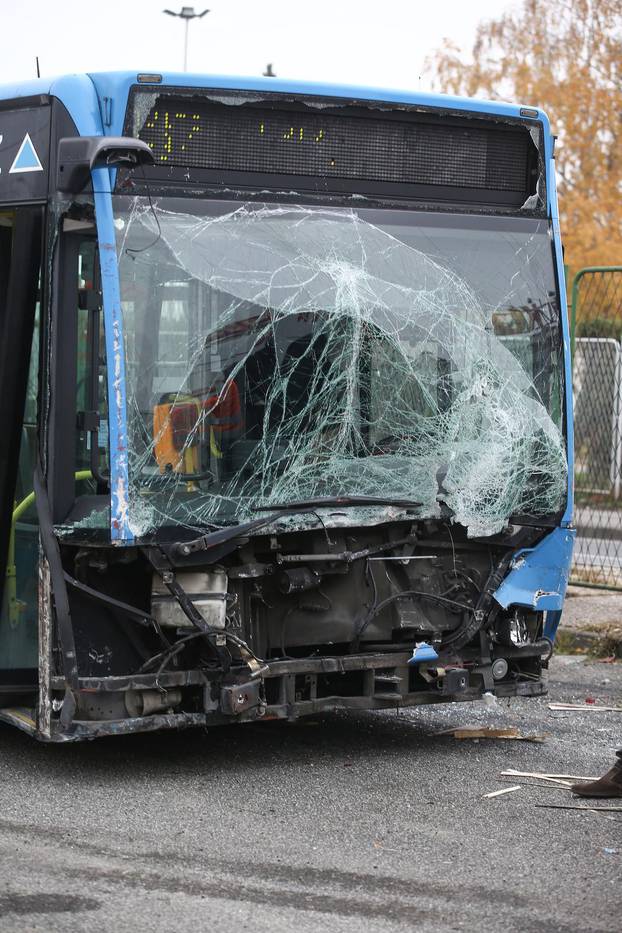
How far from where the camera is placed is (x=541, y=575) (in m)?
7.23

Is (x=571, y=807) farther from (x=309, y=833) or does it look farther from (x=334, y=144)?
(x=334, y=144)

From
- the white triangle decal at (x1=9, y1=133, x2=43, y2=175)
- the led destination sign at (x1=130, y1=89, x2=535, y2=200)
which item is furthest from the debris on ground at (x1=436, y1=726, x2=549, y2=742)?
the white triangle decal at (x1=9, y1=133, x2=43, y2=175)

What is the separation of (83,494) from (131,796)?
1327 mm

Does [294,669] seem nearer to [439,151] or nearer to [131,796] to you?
[131,796]

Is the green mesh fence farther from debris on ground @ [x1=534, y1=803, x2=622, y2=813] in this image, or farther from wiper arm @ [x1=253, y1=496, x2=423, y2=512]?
debris on ground @ [x1=534, y1=803, x2=622, y2=813]

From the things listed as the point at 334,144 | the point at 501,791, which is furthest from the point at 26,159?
the point at 501,791

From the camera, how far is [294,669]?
6.65 metres

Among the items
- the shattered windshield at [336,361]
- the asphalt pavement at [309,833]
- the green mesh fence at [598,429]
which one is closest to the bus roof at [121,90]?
the shattered windshield at [336,361]

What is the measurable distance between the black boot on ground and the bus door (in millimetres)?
2560

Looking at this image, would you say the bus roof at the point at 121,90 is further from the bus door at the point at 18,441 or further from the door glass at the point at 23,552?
the door glass at the point at 23,552

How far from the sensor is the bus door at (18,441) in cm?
648

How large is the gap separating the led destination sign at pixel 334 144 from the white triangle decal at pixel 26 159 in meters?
0.48

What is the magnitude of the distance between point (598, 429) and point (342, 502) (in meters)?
7.52

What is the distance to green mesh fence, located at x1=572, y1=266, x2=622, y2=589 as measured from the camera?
12422 millimetres
